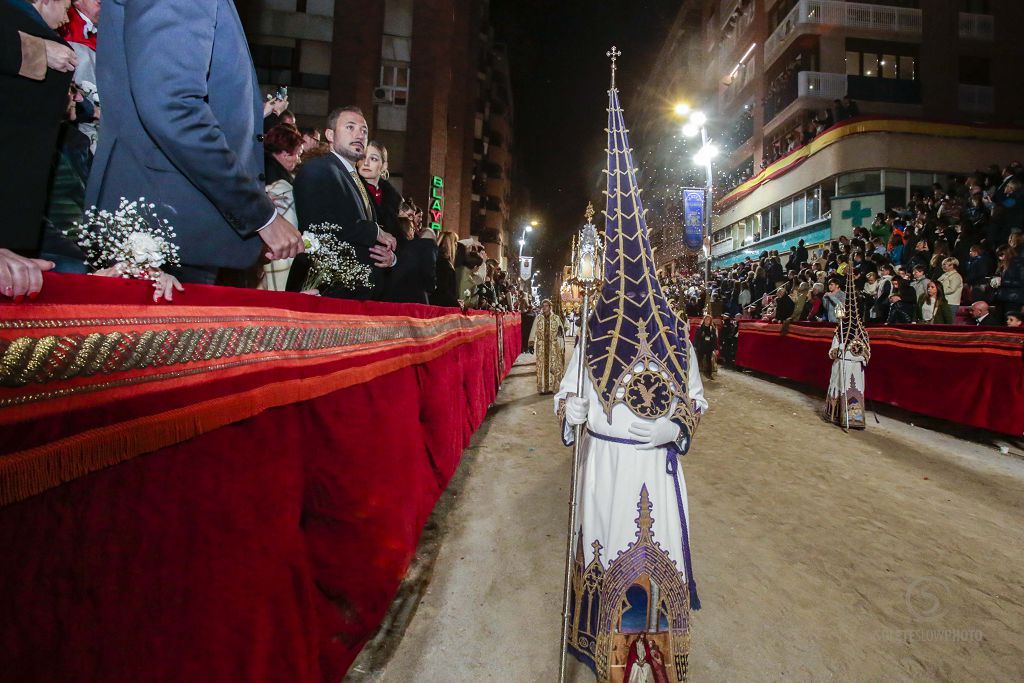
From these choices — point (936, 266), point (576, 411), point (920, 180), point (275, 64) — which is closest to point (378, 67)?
point (275, 64)

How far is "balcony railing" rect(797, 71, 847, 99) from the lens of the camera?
22.9m

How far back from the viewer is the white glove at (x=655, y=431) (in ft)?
6.40

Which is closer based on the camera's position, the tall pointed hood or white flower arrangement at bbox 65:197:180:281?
white flower arrangement at bbox 65:197:180:281

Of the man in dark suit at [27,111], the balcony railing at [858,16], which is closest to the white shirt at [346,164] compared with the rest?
the man in dark suit at [27,111]

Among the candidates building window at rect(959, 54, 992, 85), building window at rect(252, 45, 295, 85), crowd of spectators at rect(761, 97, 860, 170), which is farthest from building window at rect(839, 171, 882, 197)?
building window at rect(252, 45, 295, 85)

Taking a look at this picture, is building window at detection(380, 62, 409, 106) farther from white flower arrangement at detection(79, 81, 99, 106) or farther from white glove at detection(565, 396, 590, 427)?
→ white glove at detection(565, 396, 590, 427)

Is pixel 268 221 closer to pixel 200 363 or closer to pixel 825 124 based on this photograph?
pixel 200 363

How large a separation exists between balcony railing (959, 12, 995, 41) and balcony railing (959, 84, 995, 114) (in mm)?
2272

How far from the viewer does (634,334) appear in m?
2.05

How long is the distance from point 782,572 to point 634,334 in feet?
6.74

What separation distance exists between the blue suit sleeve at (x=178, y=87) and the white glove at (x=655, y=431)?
1690mm

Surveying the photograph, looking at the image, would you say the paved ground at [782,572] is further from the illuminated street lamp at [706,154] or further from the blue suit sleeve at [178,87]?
the illuminated street lamp at [706,154]

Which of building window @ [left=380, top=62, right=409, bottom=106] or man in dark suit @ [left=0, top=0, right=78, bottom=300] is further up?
building window @ [left=380, top=62, right=409, bottom=106]

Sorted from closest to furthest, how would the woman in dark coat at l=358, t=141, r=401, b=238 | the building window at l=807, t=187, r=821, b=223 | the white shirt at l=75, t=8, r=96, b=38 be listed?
the white shirt at l=75, t=8, r=96, b=38 < the woman in dark coat at l=358, t=141, r=401, b=238 < the building window at l=807, t=187, r=821, b=223
